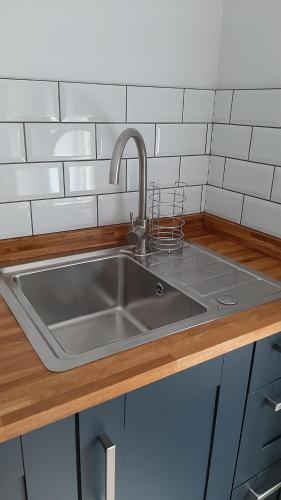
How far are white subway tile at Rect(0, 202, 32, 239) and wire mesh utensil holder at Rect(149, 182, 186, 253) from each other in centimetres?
39

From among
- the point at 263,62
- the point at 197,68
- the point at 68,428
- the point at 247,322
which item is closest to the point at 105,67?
the point at 197,68

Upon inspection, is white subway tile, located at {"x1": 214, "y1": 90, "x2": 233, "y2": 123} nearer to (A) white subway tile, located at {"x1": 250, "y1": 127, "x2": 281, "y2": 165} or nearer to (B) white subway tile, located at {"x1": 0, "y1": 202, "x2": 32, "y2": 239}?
(A) white subway tile, located at {"x1": 250, "y1": 127, "x2": 281, "y2": 165}

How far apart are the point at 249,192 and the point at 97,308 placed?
2.01 ft

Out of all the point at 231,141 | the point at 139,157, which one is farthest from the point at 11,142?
the point at 231,141

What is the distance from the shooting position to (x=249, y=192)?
51.1 inches

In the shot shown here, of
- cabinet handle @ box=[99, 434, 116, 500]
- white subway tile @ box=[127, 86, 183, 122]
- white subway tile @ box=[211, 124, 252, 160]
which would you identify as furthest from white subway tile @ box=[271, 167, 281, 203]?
cabinet handle @ box=[99, 434, 116, 500]

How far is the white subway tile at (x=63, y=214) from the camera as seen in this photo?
1163mm

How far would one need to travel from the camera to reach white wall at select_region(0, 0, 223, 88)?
1008 millimetres

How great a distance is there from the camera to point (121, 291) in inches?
48.3

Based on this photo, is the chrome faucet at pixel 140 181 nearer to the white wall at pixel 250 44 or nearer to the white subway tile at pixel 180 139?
the white subway tile at pixel 180 139

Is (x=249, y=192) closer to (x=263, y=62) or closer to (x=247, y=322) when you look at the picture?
(x=263, y=62)

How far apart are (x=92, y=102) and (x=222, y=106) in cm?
47

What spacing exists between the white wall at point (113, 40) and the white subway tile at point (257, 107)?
5.4 inches

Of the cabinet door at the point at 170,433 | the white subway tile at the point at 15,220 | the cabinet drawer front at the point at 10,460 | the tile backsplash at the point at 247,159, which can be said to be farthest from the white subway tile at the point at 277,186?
the cabinet drawer front at the point at 10,460
